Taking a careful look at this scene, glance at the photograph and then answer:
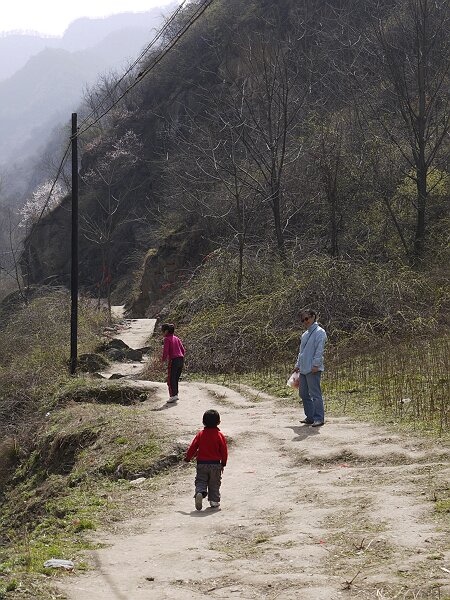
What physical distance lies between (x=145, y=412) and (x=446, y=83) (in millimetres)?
23727

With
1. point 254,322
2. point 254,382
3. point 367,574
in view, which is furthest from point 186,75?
point 367,574

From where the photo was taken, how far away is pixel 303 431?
11742mm

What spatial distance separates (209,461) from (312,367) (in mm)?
3284

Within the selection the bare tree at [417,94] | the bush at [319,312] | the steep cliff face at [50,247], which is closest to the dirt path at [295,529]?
the bush at [319,312]

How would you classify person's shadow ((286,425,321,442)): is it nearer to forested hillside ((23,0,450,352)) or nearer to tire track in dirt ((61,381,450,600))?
tire track in dirt ((61,381,450,600))

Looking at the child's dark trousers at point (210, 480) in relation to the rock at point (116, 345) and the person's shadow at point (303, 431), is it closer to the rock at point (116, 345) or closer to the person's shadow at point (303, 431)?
the person's shadow at point (303, 431)

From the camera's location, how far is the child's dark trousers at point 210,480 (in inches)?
346

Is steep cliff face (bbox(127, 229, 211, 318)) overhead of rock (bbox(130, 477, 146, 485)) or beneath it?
overhead

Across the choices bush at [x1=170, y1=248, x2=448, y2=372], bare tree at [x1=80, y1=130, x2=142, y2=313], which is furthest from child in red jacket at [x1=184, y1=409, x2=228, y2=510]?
bare tree at [x1=80, y1=130, x2=142, y2=313]

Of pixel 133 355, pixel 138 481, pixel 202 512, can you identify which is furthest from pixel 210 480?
pixel 133 355

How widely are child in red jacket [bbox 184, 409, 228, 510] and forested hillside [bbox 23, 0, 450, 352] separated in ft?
34.5

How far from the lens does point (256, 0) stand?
176ft

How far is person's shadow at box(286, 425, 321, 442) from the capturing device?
1136 cm

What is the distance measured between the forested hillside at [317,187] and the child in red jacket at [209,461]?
413 inches
